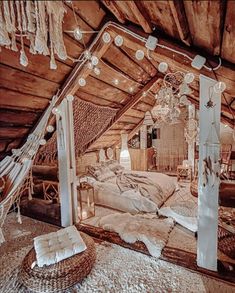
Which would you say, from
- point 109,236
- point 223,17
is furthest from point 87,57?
point 109,236

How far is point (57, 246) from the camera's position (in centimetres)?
178

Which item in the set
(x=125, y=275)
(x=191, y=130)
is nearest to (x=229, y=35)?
(x=125, y=275)

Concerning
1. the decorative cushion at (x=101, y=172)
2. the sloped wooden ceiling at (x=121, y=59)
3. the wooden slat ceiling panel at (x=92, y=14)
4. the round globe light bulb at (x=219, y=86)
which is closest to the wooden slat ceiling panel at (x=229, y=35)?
the sloped wooden ceiling at (x=121, y=59)

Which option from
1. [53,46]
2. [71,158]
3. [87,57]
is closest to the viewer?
[53,46]

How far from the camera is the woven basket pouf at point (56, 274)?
151 centimetres

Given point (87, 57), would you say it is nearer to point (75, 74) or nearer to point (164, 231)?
point (75, 74)

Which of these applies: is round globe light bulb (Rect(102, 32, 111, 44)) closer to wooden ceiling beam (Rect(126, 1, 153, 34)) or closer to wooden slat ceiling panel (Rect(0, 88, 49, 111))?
wooden ceiling beam (Rect(126, 1, 153, 34))

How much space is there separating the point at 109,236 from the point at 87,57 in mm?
2080

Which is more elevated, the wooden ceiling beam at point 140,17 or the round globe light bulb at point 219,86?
the wooden ceiling beam at point 140,17

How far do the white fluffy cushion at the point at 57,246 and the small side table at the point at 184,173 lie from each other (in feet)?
12.1

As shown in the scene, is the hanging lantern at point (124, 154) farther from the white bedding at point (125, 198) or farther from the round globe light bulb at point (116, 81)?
the round globe light bulb at point (116, 81)

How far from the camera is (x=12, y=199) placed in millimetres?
2197

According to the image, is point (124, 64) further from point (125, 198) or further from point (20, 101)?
point (125, 198)

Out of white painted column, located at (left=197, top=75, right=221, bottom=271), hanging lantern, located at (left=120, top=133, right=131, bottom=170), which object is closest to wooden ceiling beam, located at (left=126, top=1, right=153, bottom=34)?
white painted column, located at (left=197, top=75, right=221, bottom=271)
